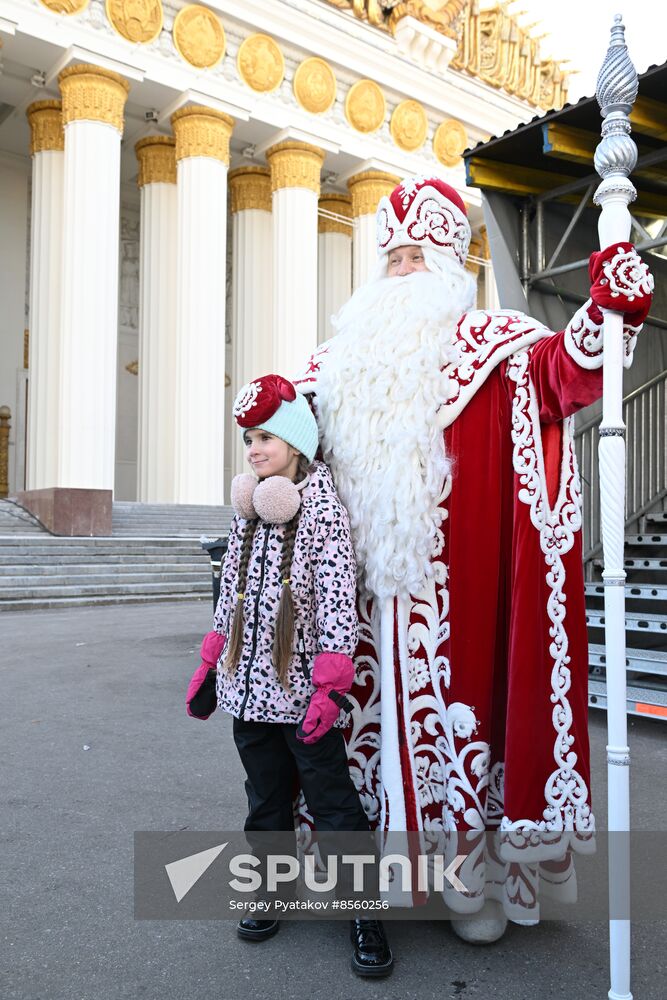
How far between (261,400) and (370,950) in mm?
1457

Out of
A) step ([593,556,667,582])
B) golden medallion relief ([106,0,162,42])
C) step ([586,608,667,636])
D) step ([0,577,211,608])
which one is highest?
golden medallion relief ([106,0,162,42])

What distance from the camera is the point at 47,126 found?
659 inches

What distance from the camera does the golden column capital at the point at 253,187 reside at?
2031cm

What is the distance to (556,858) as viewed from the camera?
2266mm

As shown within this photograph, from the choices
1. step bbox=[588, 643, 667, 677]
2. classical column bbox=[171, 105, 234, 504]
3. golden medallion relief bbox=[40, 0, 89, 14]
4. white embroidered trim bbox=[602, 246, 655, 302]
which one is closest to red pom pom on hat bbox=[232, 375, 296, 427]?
white embroidered trim bbox=[602, 246, 655, 302]

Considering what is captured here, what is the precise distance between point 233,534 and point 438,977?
4.22 feet

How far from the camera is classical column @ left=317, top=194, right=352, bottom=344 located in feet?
72.5

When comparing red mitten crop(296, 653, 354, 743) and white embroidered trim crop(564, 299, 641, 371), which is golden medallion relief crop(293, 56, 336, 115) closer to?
white embroidered trim crop(564, 299, 641, 371)

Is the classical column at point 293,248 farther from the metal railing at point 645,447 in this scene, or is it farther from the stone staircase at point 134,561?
the metal railing at point 645,447

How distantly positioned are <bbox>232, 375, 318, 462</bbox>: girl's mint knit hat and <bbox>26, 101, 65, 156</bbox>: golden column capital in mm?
16655

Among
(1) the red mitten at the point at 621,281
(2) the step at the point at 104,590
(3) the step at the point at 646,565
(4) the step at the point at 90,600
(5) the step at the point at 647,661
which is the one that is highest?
(1) the red mitten at the point at 621,281

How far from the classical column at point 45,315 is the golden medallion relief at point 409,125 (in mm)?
7948

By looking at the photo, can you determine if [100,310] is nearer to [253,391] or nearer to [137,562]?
[137,562]

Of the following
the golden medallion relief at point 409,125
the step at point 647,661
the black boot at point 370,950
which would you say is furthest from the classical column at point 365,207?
the black boot at point 370,950
